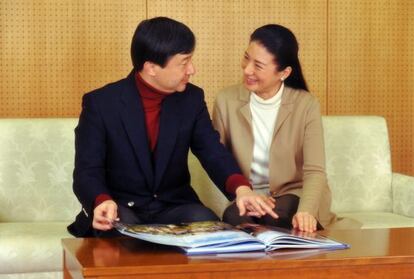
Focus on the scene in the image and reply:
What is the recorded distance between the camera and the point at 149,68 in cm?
294

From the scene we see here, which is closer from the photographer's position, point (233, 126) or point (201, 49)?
point (233, 126)

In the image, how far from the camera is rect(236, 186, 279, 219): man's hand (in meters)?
2.62

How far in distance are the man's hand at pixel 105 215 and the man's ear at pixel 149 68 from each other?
60cm

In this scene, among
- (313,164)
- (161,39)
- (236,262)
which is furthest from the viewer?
(313,164)

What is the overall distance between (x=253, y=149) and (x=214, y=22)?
1.44m

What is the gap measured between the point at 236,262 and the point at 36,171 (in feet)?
5.17

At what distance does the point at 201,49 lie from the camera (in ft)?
14.9

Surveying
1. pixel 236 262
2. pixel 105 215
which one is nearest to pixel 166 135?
pixel 105 215

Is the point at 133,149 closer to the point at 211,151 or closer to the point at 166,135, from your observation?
the point at 166,135

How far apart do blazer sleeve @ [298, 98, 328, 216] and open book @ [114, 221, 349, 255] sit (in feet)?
1.76

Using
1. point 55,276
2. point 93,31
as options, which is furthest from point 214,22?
point 55,276

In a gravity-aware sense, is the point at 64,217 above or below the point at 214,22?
below

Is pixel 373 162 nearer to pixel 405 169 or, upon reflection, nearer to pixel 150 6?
pixel 405 169

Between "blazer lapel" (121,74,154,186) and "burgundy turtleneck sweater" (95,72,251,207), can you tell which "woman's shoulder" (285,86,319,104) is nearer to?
"burgundy turtleneck sweater" (95,72,251,207)
